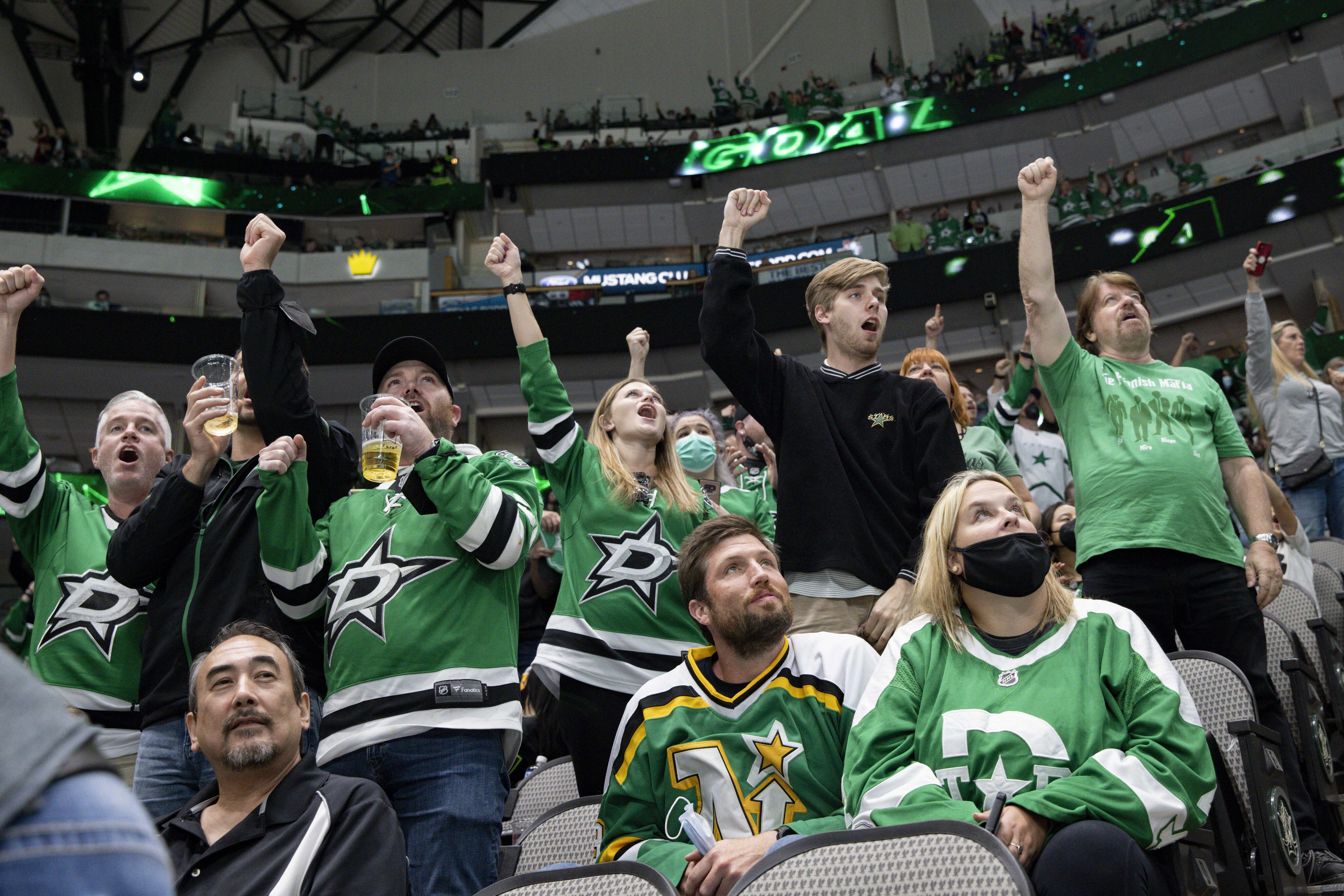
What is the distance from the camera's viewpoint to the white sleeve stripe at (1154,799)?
1663 millimetres

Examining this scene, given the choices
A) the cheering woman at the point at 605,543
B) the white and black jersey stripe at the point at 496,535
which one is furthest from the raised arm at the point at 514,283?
the white and black jersey stripe at the point at 496,535

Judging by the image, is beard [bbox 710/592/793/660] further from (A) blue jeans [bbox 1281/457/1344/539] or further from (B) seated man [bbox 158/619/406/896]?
(A) blue jeans [bbox 1281/457/1344/539]

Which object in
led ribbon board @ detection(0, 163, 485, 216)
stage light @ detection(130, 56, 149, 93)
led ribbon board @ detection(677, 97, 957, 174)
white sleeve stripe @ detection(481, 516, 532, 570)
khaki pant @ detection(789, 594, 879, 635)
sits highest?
stage light @ detection(130, 56, 149, 93)

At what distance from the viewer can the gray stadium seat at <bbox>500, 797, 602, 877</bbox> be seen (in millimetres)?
2371

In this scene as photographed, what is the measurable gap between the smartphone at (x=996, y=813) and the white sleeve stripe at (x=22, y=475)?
257 centimetres

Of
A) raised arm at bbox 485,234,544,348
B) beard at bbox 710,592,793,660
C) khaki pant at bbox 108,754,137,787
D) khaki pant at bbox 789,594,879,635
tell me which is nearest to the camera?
beard at bbox 710,592,793,660

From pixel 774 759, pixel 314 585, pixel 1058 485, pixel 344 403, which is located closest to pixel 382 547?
pixel 314 585

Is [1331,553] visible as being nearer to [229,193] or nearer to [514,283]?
[514,283]

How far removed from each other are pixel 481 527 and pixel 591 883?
2.78 feet

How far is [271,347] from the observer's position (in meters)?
2.52

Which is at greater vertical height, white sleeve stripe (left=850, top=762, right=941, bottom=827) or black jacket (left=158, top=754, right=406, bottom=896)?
white sleeve stripe (left=850, top=762, right=941, bottom=827)

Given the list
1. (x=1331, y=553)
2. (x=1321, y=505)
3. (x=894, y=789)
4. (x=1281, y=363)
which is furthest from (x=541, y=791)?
(x=1321, y=505)

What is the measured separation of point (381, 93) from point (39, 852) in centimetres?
2431

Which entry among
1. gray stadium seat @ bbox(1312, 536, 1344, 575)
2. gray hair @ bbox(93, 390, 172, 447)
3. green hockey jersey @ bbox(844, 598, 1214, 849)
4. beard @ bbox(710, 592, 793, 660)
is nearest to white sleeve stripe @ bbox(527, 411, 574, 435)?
beard @ bbox(710, 592, 793, 660)
